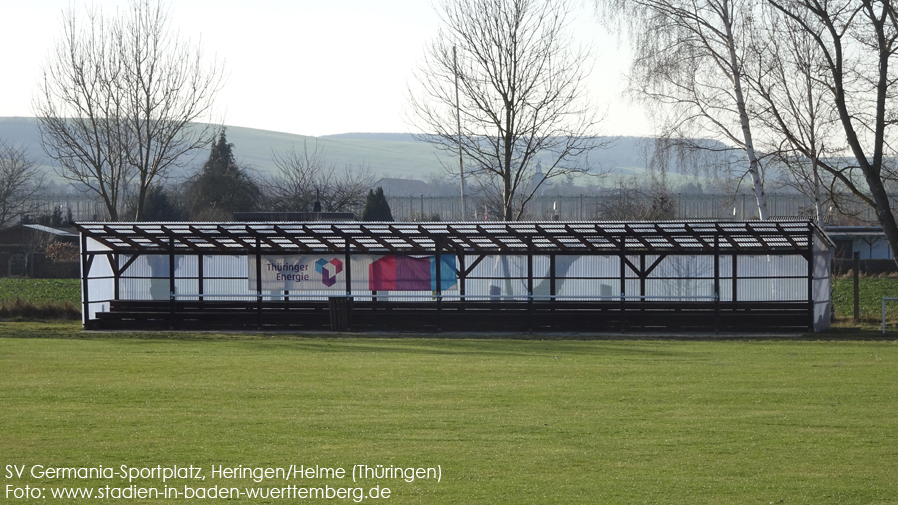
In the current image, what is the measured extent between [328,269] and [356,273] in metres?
0.84

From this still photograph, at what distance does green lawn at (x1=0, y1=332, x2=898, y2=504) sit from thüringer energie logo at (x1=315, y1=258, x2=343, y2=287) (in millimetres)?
7852

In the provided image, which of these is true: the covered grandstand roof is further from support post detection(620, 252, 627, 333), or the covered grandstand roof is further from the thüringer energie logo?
support post detection(620, 252, 627, 333)

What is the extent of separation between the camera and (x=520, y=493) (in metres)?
7.55

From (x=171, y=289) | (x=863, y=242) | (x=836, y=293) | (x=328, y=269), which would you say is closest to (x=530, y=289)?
(x=328, y=269)

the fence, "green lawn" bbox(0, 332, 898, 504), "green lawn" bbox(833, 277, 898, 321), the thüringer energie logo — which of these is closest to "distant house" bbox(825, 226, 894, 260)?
the fence

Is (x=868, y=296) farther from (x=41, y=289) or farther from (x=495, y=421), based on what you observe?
(x=41, y=289)

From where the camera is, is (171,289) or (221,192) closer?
(171,289)

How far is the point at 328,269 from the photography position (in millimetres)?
26719

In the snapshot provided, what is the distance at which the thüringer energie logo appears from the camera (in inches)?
1050

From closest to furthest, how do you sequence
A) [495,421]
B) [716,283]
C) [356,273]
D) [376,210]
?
1. [495,421]
2. [716,283]
3. [356,273]
4. [376,210]

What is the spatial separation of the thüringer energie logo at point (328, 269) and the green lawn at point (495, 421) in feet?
25.8

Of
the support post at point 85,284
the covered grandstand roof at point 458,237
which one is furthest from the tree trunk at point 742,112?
the support post at point 85,284

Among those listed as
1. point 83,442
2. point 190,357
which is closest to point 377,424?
point 83,442

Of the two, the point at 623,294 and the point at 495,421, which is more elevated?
the point at 623,294
